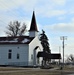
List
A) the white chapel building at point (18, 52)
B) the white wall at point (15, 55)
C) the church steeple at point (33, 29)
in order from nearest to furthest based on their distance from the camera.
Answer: the white wall at point (15, 55)
the white chapel building at point (18, 52)
the church steeple at point (33, 29)

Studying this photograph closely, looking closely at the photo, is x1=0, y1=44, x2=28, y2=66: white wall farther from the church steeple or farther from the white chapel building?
the church steeple

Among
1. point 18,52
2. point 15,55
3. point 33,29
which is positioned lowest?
point 15,55

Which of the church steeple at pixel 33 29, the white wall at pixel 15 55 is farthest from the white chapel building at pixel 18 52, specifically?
the church steeple at pixel 33 29

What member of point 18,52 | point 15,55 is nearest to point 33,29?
point 18,52

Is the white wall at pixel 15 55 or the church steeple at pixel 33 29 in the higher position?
the church steeple at pixel 33 29

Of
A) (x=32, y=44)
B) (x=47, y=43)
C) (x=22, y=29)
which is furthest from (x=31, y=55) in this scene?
(x=47, y=43)

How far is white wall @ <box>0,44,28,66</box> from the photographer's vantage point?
269 ft

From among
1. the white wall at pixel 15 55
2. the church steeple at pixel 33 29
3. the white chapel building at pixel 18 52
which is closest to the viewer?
the white wall at pixel 15 55

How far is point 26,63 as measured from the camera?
81562 mm

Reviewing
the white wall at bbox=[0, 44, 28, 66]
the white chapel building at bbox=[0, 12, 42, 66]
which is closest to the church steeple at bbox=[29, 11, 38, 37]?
the white chapel building at bbox=[0, 12, 42, 66]

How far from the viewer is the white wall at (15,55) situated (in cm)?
8188

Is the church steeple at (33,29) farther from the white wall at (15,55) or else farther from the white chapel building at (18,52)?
the white wall at (15,55)

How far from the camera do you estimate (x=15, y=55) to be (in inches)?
3248

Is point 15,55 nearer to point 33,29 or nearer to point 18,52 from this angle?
point 18,52
